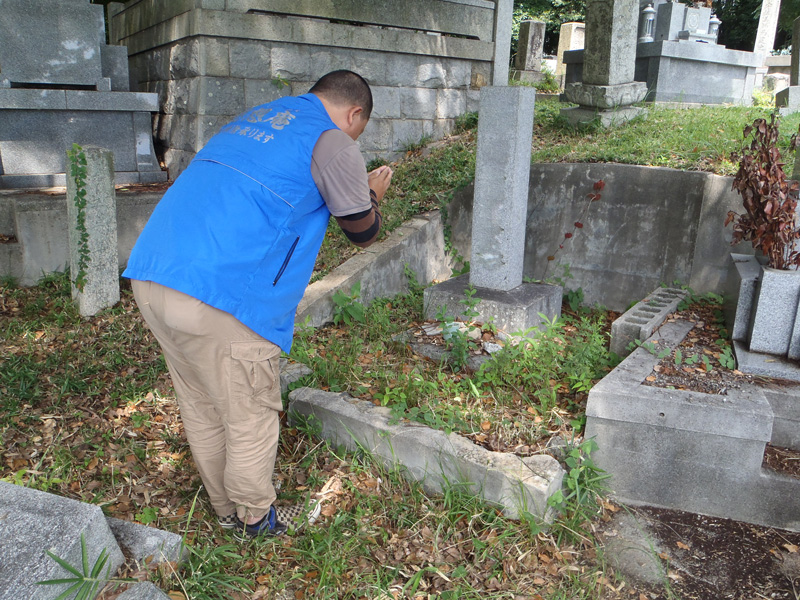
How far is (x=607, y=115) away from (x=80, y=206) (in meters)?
5.73

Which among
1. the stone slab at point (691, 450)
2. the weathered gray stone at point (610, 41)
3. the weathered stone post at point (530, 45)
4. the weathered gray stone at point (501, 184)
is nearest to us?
the stone slab at point (691, 450)

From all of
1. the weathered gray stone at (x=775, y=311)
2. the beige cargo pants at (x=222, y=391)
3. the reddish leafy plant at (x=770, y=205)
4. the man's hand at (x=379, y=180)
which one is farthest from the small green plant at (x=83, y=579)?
the reddish leafy plant at (x=770, y=205)

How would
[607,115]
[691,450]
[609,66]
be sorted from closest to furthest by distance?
[691,450] → [609,66] → [607,115]

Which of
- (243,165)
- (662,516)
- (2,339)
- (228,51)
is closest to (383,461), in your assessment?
(662,516)

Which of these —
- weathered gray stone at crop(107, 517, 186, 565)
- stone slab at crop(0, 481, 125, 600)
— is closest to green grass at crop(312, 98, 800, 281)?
weathered gray stone at crop(107, 517, 186, 565)

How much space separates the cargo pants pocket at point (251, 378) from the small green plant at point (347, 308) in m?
2.23

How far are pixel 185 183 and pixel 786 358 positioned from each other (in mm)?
3352

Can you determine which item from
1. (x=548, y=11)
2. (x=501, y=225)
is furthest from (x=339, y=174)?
(x=548, y=11)

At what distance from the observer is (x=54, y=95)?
5809 mm

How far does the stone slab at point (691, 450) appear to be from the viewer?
2975 mm

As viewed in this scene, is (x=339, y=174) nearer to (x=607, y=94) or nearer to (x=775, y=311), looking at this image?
(x=775, y=311)

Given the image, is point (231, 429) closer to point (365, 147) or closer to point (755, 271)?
point (755, 271)

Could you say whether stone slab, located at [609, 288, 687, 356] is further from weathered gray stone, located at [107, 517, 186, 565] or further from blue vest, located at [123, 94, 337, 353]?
weathered gray stone, located at [107, 517, 186, 565]

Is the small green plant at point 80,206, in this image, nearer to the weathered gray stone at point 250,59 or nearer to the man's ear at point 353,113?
the weathered gray stone at point 250,59
